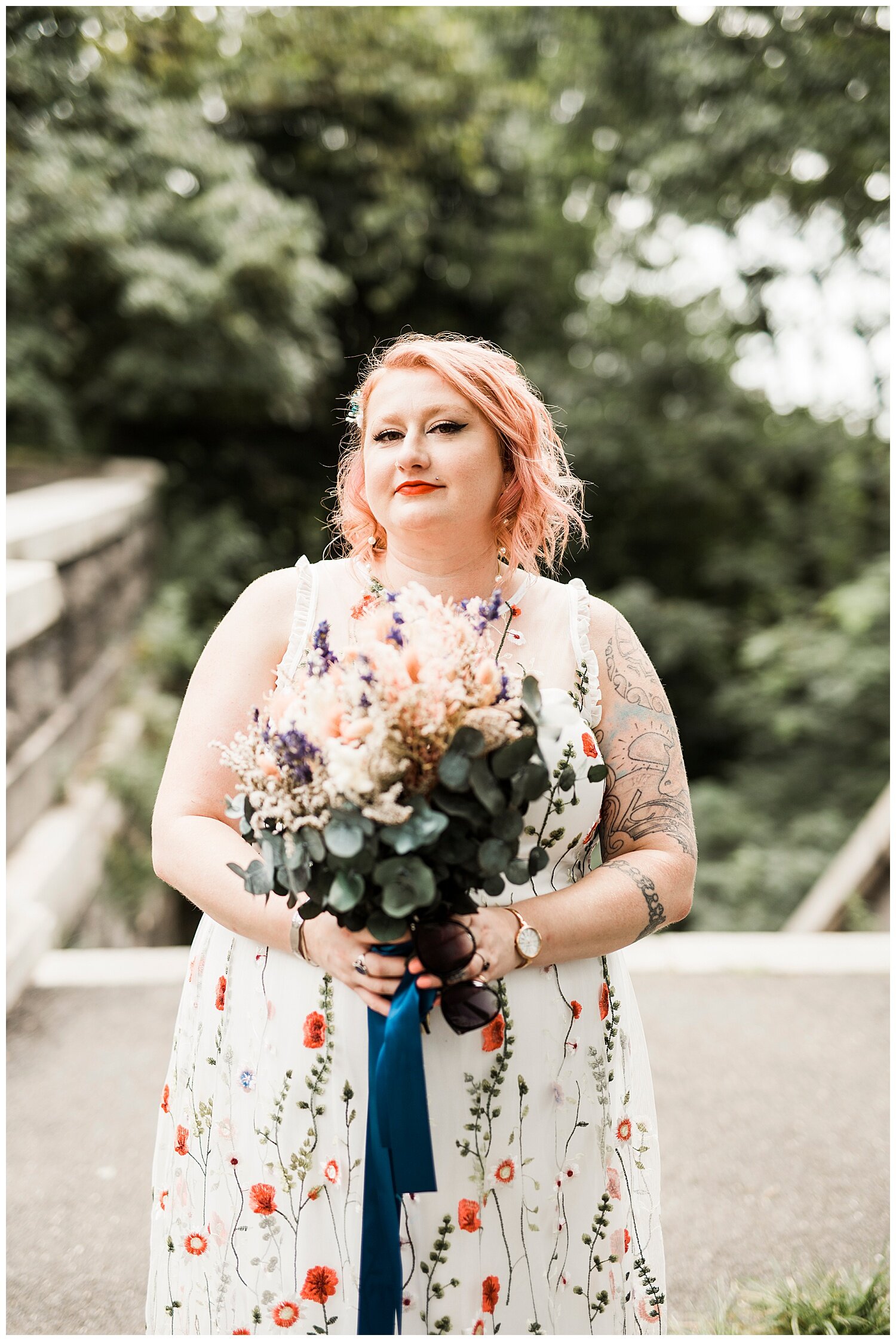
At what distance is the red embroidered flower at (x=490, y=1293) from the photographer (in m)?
1.68

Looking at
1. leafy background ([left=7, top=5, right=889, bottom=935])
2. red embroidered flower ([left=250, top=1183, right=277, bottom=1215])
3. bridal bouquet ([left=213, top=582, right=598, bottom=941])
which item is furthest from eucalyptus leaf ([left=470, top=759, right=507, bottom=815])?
leafy background ([left=7, top=5, right=889, bottom=935])

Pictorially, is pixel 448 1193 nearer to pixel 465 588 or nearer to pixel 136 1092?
pixel 465 588

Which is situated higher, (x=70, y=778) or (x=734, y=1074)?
(x=70, y=778)

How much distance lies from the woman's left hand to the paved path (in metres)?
1.78

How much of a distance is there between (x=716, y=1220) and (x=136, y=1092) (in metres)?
2.21

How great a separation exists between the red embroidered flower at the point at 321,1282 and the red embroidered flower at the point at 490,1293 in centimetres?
25

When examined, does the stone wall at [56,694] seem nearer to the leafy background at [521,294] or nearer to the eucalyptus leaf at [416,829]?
the leafy background at [521,294]

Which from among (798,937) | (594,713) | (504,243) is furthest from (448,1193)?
(504,243)

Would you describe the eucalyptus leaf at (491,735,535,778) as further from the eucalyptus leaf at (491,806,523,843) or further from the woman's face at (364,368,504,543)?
the woman's face at (364,368,504,543)

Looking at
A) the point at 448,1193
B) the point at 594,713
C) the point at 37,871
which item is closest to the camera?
the point at 448,1193

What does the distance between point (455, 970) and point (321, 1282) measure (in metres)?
0.66

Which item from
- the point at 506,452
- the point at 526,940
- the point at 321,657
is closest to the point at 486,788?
the point at 321,657

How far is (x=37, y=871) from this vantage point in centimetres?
496

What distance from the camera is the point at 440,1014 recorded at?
1681 mm
